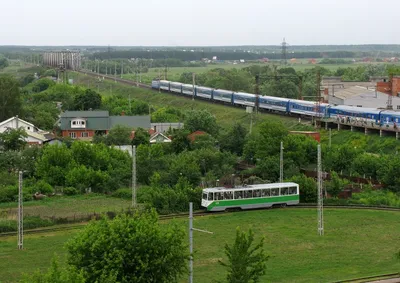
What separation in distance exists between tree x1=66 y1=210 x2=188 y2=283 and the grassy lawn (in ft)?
38.1

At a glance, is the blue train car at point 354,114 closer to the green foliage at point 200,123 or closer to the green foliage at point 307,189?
the green foliage at point 200,123

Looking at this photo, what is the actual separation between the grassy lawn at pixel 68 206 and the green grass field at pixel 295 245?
3.38 meters

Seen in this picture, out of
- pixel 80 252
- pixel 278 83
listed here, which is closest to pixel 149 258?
pixel 80 252

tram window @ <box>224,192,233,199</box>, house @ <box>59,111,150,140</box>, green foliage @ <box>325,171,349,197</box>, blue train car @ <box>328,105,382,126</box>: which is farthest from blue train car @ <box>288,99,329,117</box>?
tram window @ <box>224,192,233,199</box>

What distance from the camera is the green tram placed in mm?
28672

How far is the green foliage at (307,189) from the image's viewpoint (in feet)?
102

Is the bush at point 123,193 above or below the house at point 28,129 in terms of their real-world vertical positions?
below

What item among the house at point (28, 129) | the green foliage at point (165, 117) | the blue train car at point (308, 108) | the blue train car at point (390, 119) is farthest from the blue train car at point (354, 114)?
the house at point (28, 129)

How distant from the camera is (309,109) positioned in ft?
165

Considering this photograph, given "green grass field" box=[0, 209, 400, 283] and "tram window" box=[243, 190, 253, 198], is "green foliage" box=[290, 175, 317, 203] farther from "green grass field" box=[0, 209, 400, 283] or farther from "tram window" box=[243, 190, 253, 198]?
"tram window" box=[243, 190, 253, 198]

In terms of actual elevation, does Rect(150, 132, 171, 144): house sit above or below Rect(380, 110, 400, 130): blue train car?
below

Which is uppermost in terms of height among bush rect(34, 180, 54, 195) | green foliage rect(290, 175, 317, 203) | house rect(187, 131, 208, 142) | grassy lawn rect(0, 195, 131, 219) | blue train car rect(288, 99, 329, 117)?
blue train car rect(288, 99, 329, 117)

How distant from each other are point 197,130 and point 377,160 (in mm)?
14593

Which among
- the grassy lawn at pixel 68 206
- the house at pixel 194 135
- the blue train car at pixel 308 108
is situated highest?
the blue train car at pixel 308 108
